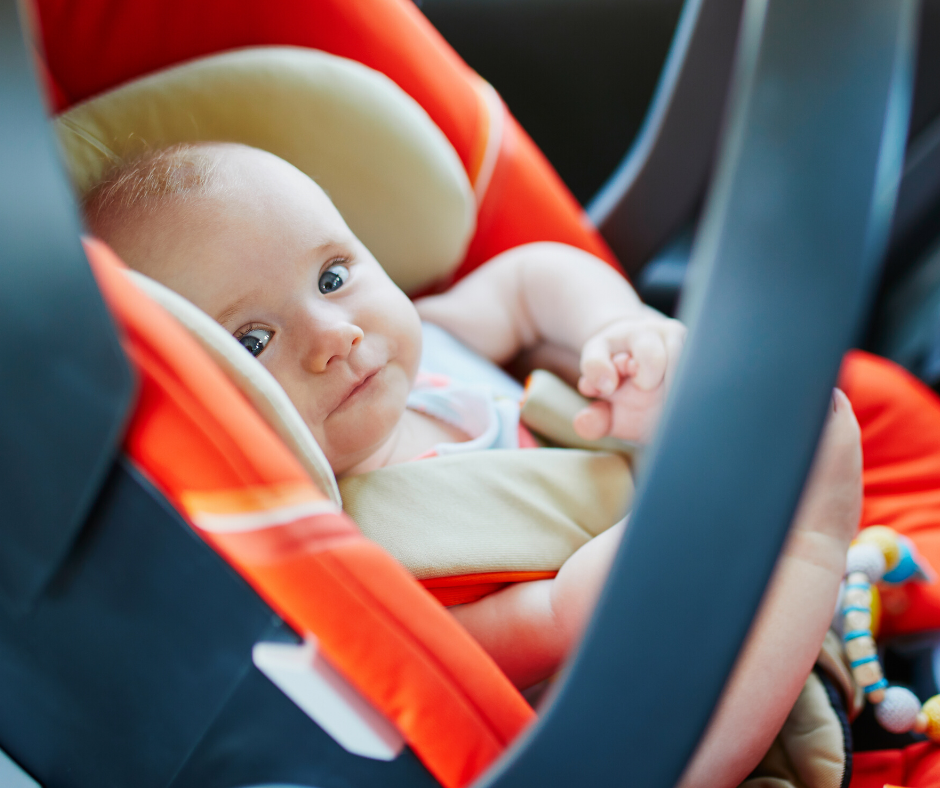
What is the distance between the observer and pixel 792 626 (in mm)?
518

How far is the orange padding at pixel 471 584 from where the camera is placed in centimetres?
60

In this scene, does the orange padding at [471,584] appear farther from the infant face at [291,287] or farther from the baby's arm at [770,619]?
the infant face at [291,287]

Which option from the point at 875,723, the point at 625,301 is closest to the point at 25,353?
the point at 625,301

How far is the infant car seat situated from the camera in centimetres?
30

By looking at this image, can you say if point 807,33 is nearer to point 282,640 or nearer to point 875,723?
point 282,640

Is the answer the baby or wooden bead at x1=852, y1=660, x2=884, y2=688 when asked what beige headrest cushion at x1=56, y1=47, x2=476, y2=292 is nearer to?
the baby

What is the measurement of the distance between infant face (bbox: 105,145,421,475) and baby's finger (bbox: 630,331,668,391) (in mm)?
202

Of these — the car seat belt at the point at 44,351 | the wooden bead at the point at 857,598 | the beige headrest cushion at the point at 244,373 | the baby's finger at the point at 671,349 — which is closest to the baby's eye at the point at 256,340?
the beige headrest cushion at the point at 244,373

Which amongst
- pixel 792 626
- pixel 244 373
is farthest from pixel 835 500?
pixel 244 373

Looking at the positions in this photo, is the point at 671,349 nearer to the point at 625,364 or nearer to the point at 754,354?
the point at 625,364

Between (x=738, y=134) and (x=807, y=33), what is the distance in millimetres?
49

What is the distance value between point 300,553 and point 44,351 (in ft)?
0.52

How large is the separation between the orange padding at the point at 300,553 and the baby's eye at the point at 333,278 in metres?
0.22

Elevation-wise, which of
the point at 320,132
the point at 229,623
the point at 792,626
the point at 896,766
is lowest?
the point at 896,766
